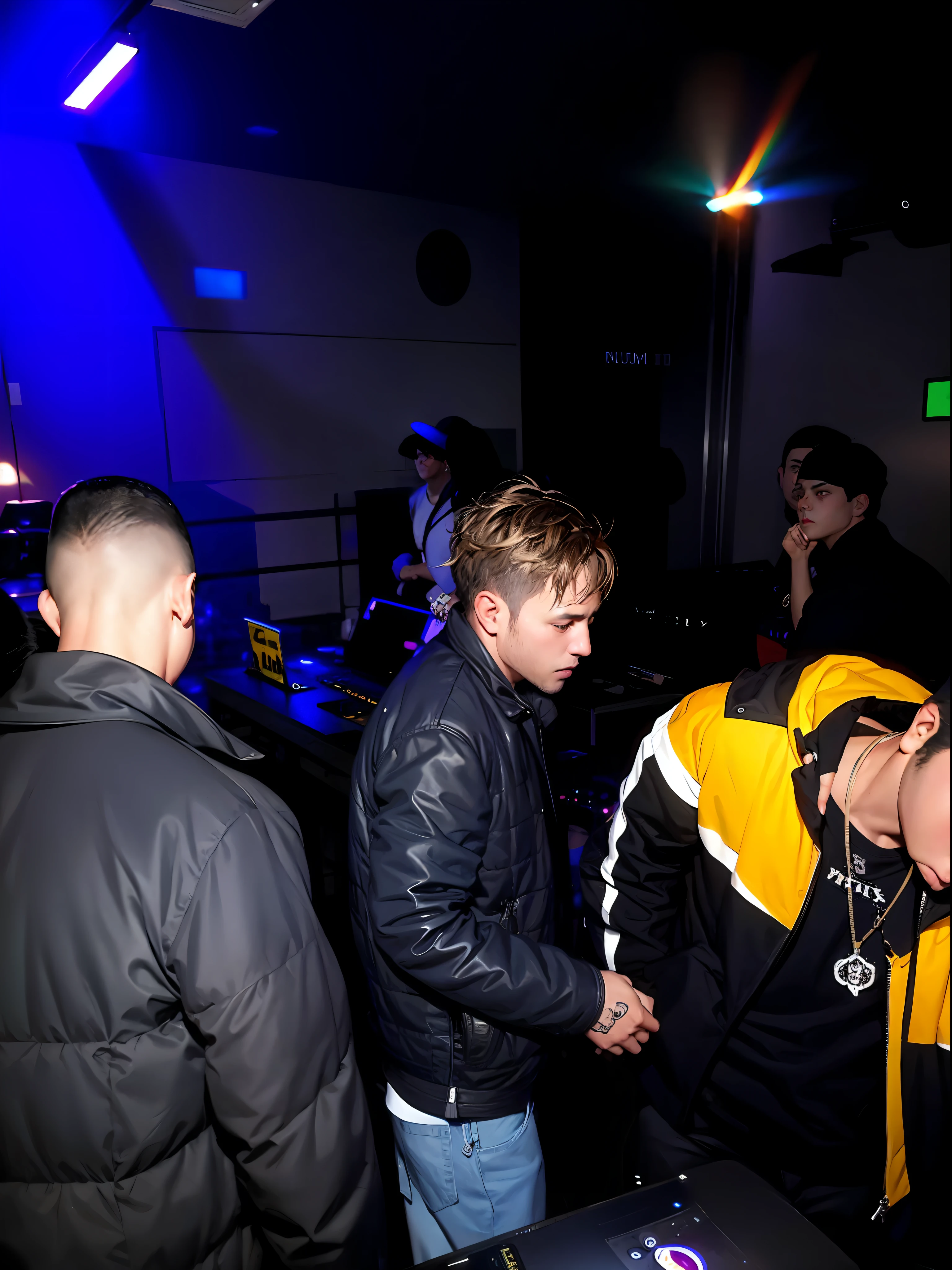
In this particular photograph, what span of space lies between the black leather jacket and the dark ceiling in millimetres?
2744

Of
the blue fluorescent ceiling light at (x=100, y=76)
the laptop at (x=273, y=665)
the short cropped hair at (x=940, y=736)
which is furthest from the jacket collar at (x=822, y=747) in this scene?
the blue fluorescent ceiling light at (x=100, y=76)

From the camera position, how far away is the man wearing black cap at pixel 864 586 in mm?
2211

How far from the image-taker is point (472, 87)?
11.3 feet

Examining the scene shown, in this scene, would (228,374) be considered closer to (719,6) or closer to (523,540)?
(719,6)

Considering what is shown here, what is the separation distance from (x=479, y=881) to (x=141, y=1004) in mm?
514

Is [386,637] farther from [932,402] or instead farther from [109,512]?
[932,402]

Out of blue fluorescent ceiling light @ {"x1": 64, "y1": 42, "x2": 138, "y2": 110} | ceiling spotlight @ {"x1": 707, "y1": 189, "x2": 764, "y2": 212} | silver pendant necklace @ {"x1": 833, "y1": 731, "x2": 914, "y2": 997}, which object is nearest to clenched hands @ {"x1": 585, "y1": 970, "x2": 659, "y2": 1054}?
silver pendant necklace @ {"x1": 833, "y1": 731, "x2": 914, "y2": 997}

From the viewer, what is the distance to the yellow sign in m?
3.16

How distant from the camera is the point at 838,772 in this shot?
102 centimetres

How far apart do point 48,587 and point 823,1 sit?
3.34 m

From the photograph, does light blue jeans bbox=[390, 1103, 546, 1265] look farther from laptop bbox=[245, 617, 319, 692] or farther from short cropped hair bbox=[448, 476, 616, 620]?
laptop bbox=[245, 617, 319, 692]

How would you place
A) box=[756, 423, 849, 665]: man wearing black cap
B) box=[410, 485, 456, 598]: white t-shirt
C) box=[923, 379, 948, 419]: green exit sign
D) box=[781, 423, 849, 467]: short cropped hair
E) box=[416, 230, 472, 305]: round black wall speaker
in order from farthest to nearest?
box=[416, 230, 472, 305]: round black wall speaker
box=[923, 379, 948, 419]: green exit sign
box=[410, 485, 456, 598]: white t-shirt
box=[756, 423, 849, 665]: man wearing black cap
box=[781, 423, 849, 467]: short cropped hair

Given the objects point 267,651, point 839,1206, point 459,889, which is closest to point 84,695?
point 459,889

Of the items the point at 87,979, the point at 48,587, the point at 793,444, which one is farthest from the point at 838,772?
the point at 793,444
